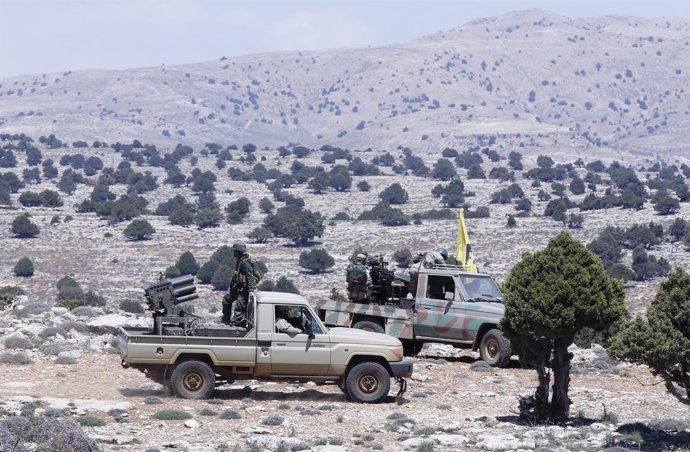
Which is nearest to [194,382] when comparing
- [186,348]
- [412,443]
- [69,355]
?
[186,348]

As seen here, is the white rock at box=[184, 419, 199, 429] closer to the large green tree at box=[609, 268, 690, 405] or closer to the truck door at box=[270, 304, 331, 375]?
the truck door at box=[270, 304, 331, 375]

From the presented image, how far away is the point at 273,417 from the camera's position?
20453 millimetres

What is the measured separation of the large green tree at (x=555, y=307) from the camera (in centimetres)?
2017

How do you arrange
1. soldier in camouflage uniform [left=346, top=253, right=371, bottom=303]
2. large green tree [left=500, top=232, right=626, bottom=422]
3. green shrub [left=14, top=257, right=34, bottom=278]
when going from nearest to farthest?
large green tree [left=500, top=232, right=626, bottom=422], soldier in camouflage uniform [left=346, top=253, right=371, bottom=303], green shrub [left=14, top=257, right=34, bottom=278]

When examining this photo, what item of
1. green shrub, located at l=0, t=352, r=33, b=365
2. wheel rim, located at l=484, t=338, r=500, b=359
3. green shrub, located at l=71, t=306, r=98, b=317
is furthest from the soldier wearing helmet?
green shrub, located at l=71, t=306, r=98, b=317

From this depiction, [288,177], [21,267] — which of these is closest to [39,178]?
[288,177]

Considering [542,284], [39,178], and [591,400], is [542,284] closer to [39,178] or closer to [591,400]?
[591,400]

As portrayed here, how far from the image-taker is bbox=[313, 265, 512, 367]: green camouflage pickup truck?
94.6ft

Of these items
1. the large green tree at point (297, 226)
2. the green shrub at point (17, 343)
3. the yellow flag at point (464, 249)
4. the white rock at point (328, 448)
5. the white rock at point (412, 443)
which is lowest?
the white rock at point (328, 448)

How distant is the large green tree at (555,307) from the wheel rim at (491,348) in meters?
7.35

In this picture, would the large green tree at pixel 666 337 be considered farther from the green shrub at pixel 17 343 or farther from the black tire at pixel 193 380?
the green shrub at pixel 17 343

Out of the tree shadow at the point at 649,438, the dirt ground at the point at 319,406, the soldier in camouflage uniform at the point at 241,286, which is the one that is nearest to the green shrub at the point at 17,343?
the dirt ground at the point at 319,406

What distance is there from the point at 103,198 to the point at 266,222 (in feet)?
87.2

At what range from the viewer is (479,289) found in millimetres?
29281
